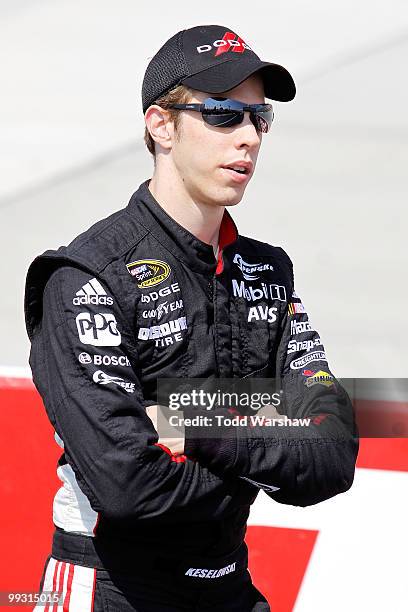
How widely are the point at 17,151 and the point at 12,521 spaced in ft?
10.2

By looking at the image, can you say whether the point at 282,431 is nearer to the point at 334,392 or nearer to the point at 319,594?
the point at 334,392

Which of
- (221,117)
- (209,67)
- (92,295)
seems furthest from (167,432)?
(209,67)

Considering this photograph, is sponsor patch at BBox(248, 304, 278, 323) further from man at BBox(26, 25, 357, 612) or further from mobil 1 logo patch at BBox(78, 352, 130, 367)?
mobil 1 logo patch at BBox(78, 352, 130, 367)

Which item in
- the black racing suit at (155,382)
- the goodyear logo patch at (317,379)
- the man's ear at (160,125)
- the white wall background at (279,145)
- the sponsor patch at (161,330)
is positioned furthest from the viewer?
the white wall background at (279,145)

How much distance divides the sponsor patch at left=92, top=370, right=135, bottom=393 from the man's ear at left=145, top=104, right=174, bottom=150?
64 cm

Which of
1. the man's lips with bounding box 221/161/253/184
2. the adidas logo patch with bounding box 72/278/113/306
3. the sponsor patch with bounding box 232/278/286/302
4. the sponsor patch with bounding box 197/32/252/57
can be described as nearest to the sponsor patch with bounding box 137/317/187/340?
the adidas logo patch with bounding box 72/278/113/306

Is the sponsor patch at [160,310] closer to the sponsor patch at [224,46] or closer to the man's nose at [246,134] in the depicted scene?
the man's nose at [246,134]

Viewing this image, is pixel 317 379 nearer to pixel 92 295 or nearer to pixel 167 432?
pixel 167 432

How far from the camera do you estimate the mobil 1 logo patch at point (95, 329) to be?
2529 millimetres

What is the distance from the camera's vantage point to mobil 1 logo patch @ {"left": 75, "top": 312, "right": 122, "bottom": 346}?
99.6 inches

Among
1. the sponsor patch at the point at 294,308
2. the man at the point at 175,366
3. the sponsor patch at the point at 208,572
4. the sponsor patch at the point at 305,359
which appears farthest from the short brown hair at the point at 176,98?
the sponsor patch at the point at 208,572

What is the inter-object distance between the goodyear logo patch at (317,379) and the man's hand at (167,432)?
1.46 feet

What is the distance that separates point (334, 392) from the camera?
2.88 meters

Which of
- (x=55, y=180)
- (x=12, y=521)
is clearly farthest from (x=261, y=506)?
(x=55, y=180)
